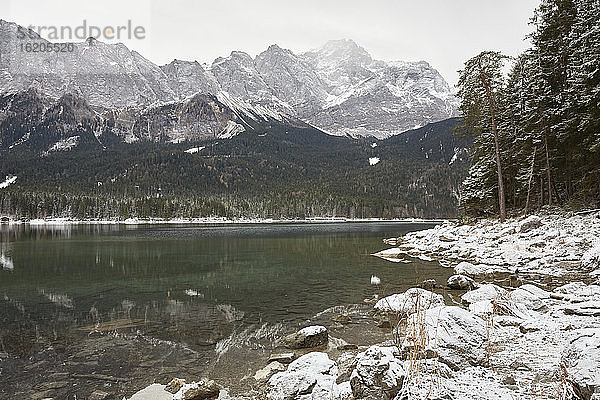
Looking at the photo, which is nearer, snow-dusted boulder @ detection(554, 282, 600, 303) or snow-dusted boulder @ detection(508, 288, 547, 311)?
snow-dusted boulder @ detection(554, 282, 600, 303)

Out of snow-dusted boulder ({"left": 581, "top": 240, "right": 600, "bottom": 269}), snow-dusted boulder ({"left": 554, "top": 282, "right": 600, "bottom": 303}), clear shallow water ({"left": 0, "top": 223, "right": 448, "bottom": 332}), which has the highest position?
snow-dusted boulder ({"left": 581, "top": 240, "right": 600, "bottom": 269})

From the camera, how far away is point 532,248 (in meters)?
24.1

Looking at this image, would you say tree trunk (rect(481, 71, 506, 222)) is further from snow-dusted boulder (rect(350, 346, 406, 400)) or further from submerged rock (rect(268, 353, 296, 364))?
snow-dusted boulder (rect(350, 346, 406, 400))

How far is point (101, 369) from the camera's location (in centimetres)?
1050

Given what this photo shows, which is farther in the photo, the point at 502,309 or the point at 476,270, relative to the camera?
the point at 476,270

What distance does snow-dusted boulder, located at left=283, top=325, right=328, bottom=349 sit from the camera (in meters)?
11.7

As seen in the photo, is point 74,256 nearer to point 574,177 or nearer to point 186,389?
point 186,389

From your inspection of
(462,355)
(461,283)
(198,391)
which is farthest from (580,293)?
(198,391)

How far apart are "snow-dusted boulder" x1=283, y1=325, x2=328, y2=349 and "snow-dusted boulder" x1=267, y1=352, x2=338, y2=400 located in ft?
9.88

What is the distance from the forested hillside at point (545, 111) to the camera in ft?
80.0

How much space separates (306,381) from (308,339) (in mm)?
3956

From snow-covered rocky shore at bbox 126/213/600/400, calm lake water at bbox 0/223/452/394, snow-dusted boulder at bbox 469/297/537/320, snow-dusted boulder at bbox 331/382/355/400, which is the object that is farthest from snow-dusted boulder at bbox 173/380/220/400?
snow-dusted boulder at bbox 469/297/537/320

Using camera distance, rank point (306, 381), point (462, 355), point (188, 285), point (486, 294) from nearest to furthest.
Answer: point (462, 355), point (306, 381), point (486, 294), point (188, 285)

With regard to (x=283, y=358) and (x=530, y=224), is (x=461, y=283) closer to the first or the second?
(x=283, y=358)
